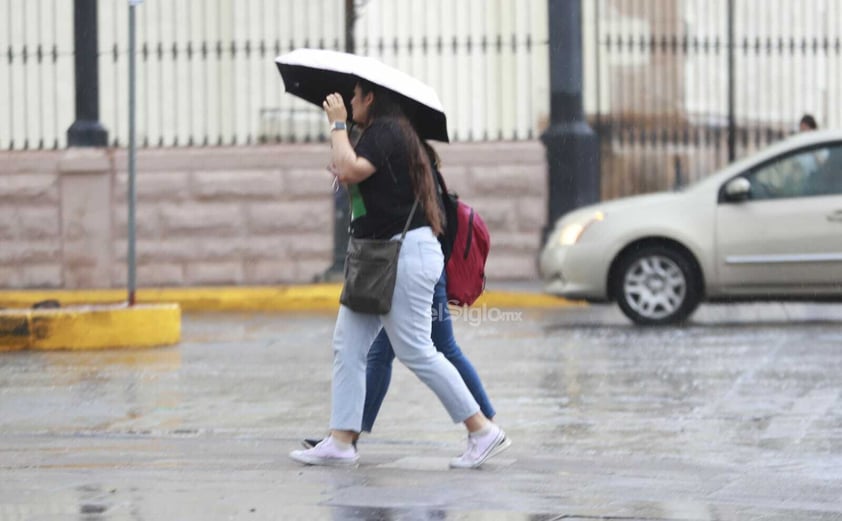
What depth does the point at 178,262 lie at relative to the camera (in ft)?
59.3

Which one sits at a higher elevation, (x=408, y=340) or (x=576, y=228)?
(x=408, y=340)

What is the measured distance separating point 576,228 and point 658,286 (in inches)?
32.5

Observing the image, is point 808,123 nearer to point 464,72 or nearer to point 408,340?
point 464,72

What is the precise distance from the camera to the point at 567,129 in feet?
59.5

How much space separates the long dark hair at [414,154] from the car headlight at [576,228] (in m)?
7.17

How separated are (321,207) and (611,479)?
37.5 ft

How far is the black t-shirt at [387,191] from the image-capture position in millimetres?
7008

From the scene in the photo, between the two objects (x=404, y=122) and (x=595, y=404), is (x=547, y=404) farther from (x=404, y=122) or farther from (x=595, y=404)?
(x=404, y=122)

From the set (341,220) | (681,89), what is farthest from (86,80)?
(681,89)

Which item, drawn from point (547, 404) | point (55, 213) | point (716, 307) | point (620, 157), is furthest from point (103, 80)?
point (547, 404)

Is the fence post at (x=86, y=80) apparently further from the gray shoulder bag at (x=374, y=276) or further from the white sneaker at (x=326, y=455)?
the gray shoulder bag at (x=374, y=276)

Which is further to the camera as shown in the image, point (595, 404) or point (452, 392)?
point (595, 404)

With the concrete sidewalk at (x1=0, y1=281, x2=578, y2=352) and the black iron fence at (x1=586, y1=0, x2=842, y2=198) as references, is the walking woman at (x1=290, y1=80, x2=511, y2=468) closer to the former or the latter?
the concrete sidewalk at (x1=0, y1=281, x2=578, y2=352)

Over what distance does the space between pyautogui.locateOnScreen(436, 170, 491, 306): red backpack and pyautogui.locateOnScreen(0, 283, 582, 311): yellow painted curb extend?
889 centimetres
